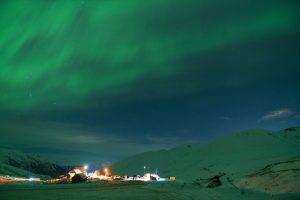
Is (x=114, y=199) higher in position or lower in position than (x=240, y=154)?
lower

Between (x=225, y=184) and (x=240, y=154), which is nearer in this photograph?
(x=225, y=184)

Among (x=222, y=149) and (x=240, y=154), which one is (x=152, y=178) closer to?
(x=240, y=154)

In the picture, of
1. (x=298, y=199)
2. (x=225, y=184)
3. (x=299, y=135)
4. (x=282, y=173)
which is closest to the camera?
(x=298, y=199)

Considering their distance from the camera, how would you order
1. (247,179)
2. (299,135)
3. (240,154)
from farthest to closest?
(299,135) < (240,154) < (247,179)

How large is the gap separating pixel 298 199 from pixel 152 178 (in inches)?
4333

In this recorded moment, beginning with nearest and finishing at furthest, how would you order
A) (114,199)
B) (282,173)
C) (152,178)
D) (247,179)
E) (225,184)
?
(114,199) → (282,173) → (247,179) → (225,184) → (152,178)

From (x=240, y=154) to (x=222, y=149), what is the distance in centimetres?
2830

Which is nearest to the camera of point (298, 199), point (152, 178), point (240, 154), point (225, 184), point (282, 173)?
point (298, 199)

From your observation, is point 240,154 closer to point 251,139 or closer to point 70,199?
point 251,139

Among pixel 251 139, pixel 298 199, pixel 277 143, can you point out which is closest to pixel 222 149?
pixel 251 139

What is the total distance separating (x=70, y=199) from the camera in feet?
119

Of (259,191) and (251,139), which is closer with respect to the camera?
(259,191)

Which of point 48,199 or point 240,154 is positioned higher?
point 240,154

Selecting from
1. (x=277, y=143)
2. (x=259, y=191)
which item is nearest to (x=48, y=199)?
(x=259, y=191)
